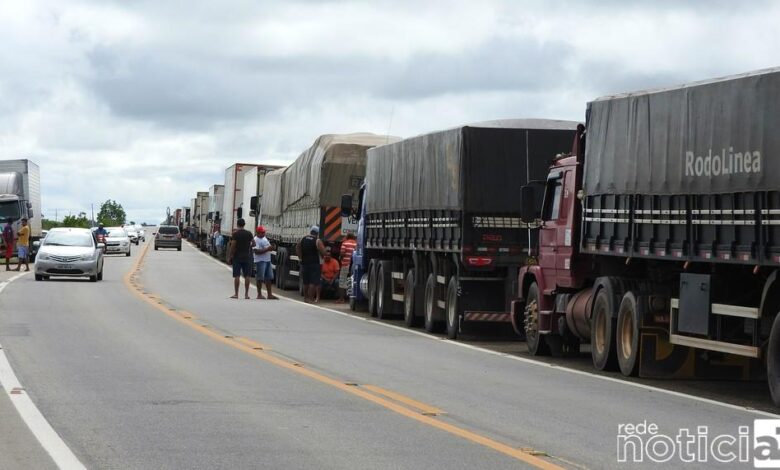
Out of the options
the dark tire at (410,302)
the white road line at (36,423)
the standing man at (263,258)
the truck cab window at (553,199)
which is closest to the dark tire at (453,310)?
the dark tire at (410,302)

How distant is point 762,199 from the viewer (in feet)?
43.9

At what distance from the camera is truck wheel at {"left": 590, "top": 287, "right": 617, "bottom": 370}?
16.8 metres

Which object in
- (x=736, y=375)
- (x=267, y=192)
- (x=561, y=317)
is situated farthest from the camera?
(x=267, y=192)

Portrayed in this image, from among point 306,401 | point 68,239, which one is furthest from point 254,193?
point 306,401

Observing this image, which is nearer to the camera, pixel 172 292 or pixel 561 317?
pixel 561 317

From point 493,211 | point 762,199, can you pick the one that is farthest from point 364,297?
point 762,199

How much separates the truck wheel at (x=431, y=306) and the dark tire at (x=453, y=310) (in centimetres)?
86

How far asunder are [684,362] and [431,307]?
7.95 m

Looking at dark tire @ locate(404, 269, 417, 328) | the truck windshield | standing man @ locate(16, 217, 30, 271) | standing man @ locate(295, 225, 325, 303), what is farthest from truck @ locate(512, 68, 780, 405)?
the truck windshield

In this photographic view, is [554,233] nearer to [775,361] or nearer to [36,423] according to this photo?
[775,361]

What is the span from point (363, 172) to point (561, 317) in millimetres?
15532

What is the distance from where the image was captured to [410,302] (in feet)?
82.8

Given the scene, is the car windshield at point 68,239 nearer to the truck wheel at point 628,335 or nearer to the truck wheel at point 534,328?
the truck wheel at point 534,328

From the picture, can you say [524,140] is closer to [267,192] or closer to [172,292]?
[172,292]
